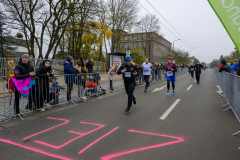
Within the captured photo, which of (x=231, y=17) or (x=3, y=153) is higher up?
(x=231, y=17)

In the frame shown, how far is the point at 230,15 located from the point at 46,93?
5836 millimetres

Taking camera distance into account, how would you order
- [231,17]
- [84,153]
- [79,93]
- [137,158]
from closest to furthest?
[231,17], [137,158], [84,153], [79,93]

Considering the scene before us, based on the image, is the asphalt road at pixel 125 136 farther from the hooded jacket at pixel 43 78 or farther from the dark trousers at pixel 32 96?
the hooded jacket at pixel 43 78

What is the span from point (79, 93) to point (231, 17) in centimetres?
670

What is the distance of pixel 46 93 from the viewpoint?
21.2 feet

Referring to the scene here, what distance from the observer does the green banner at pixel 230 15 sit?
9.07ft

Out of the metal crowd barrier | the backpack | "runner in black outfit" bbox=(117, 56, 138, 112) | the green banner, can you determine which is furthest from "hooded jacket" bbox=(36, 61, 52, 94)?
the metal crowd barrier

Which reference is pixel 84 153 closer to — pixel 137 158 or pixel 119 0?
pixel 137 158

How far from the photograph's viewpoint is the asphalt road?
3211 mm

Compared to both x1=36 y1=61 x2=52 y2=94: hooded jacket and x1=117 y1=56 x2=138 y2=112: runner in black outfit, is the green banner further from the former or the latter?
x1=36 y1=61 x2=52 y2=94: hooded jacket

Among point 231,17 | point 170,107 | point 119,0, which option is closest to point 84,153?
point 231,17

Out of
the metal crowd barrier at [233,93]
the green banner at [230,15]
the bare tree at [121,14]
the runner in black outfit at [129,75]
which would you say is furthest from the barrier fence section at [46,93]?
the bare tree at [121,14]

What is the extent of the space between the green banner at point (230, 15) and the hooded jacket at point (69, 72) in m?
5.88

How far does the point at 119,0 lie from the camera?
99.8 ft
